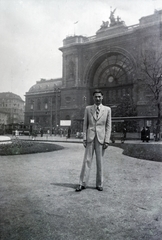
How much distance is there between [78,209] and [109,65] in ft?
140

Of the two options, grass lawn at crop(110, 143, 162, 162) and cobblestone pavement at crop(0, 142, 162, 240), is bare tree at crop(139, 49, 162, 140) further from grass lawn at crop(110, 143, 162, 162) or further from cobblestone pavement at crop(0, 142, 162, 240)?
cobblestone pavement at crop(0, 142, 162, 240)

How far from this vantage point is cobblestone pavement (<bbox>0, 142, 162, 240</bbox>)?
2.57 metres

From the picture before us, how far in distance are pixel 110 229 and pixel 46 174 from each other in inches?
134

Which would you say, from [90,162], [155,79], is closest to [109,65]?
[155,79]

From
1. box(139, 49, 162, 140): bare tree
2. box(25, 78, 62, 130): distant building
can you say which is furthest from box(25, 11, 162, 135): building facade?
box(25, 78, 62, 130): distant building

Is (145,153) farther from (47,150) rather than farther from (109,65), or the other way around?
(109,65)

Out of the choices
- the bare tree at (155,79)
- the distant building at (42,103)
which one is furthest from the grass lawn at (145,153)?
the distant building at (42,103)

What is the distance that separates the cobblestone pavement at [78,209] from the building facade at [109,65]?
31.6 m

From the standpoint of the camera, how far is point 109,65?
44.1 m

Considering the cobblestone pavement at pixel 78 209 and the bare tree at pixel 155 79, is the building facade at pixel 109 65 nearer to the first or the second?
the bare tree at pixel 155 79

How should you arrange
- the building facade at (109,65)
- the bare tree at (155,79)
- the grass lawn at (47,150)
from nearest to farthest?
the grass lawn at (47,150) < the bare tree at (155,79) < the building facade at (109,65)

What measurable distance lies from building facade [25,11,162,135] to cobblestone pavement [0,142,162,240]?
31.6 meters

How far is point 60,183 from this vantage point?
4906 millimetres

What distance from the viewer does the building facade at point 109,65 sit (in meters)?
36.7
